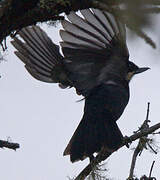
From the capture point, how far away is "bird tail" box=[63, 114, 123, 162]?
158 inches

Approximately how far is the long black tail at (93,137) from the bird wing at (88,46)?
306 millimetres

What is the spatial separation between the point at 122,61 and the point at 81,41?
0.60m

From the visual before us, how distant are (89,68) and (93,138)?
0.67 m

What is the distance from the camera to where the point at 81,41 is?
166 inches

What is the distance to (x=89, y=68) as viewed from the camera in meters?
4.30

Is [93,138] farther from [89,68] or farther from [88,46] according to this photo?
[88,46]

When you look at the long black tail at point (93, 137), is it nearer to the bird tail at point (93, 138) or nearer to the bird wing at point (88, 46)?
the bird tail at point (93, 138)

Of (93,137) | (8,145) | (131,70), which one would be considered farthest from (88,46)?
(8,145)

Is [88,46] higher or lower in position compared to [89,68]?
higher

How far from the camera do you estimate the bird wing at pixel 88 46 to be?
398 centimetres

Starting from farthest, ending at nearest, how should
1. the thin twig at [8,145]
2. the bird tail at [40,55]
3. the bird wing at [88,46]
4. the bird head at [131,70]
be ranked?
the bird head at [131,70] < the bird wing at [88,46] < the bird tail at [40,55] < the thin twig at [8,145]

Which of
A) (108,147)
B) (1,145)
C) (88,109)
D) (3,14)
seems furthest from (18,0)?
(88,109)

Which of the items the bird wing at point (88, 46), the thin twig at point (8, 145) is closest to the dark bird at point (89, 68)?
the bird wing at point (88, 46)

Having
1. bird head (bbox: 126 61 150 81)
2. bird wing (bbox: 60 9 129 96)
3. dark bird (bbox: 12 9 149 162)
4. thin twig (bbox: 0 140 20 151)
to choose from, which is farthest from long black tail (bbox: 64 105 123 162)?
thin twig (bbox: 0 140 20 151)
